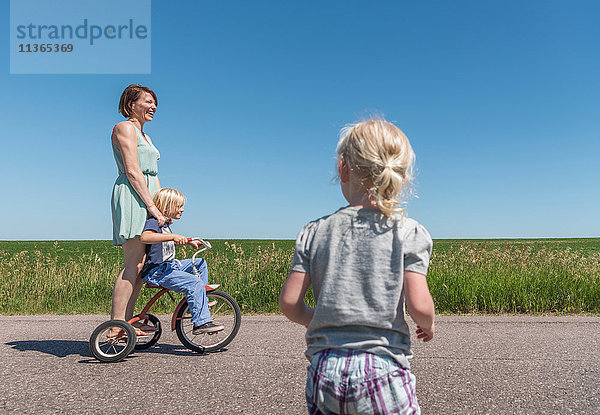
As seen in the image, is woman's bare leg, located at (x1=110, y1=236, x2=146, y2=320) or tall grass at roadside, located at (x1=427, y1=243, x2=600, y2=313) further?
tall grass at roadside, located at (x1=427, y1=243, x2=600, y2=313)

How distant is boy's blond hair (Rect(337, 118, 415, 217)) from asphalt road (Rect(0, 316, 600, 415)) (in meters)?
1.92

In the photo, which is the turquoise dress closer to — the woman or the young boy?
the woman

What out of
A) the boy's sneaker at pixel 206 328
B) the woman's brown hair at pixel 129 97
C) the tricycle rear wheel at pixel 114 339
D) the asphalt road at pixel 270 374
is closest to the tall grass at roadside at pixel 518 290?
the asphalt road at pixel 270 374

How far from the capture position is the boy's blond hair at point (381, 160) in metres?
1.74

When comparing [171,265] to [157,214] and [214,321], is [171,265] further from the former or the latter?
[214,321]

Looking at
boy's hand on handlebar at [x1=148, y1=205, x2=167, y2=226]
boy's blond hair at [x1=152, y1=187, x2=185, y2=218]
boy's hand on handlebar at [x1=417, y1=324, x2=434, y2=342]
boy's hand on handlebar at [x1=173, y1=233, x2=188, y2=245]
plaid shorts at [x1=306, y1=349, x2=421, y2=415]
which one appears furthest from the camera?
boy's blond hair at [x1=152, y1=187, x2=185, y2=218]

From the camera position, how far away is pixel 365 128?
1.80 metres

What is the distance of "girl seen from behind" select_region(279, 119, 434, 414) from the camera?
1.67 metres

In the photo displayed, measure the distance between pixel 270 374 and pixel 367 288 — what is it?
8.08 ft

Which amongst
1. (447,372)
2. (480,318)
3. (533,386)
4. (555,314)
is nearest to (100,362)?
(447,372)

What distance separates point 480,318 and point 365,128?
4.90 meters

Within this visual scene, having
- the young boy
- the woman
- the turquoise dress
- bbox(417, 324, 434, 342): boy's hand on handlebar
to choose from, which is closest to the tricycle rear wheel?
the woman

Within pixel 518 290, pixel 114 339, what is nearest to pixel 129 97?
pixel 114 339

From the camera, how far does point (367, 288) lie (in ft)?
5.62
